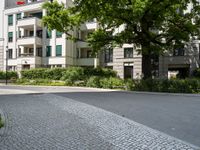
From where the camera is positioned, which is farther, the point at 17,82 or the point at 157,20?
the point at 17,82

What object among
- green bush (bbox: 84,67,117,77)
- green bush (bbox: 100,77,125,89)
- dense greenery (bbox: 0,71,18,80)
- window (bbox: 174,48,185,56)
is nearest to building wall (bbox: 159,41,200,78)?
window (bbox: 174,48,185,56)

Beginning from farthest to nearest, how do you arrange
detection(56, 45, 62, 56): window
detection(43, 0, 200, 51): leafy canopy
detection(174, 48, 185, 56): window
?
detection(56, 45, 62, 56): window, detection(174, 48, 185, 56): window, detection(43, 0, 200, 51): leafy canopy

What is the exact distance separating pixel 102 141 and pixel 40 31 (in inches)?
1600

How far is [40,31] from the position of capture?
4466cm

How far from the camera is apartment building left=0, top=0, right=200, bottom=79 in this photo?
34.6 m

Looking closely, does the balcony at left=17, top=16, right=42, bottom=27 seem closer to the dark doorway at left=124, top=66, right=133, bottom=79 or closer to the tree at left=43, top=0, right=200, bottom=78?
the dark doorway at left=124, top=66, right=133, bottom=79

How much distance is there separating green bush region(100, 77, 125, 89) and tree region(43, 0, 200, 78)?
8.72 ft

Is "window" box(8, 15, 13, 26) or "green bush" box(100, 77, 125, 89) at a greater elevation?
"window" box(8, 15, 13, 26)

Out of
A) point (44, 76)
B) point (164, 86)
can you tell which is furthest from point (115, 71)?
point (164, 86)

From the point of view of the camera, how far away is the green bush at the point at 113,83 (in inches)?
1019

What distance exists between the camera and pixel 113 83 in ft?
86.4

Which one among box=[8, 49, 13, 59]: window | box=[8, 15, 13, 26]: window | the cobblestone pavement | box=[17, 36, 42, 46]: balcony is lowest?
the cobblestone pavement

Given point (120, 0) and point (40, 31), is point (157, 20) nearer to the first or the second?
point (120, 0)

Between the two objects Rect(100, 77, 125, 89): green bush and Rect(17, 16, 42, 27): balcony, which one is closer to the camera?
Rect(100, 77, 125, 89): green bush
